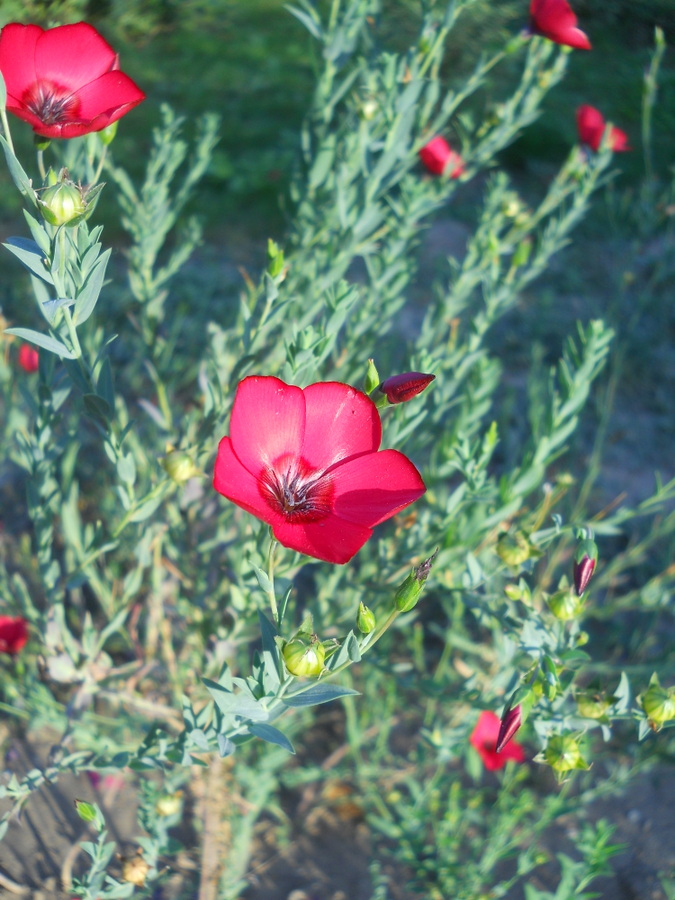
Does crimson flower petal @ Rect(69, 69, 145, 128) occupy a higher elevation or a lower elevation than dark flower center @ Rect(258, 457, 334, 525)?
higher

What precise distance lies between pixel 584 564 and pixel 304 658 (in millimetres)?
371

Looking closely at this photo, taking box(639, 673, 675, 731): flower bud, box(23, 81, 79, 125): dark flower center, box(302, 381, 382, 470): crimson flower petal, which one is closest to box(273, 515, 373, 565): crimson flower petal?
box(302, 381, 382, 470): crimson flower petal

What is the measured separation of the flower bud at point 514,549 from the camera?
99 centimetres

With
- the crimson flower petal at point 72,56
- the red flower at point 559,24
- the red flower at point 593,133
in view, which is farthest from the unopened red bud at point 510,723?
the red flower at point 593,133

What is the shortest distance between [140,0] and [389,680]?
4.58 metres

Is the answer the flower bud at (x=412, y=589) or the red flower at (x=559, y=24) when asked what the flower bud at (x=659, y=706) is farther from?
the red flower at (x=559, y=24)

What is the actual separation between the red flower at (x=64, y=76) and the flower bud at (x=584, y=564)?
0.74m

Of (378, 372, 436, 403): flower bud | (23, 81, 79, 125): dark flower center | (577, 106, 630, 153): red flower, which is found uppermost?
(23, 81, 79, 125): dark flower center

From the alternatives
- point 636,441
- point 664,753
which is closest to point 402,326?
point 636,441

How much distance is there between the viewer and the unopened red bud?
84cm

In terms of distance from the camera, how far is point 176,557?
4.67ft

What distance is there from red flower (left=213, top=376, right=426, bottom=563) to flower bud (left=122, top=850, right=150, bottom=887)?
22.0 inches

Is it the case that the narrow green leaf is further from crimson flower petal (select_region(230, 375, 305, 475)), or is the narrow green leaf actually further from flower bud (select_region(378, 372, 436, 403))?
flower bud (select_region(378, 372, 436, 403))

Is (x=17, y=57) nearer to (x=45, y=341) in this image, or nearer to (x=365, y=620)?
(x=45, y=341)
